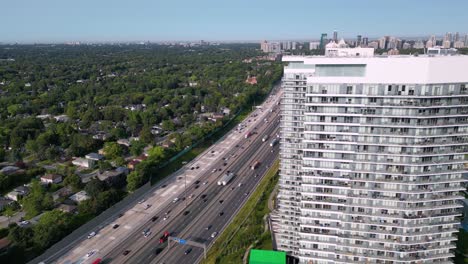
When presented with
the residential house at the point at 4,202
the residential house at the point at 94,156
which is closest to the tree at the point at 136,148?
the residential house at the point at 94,156

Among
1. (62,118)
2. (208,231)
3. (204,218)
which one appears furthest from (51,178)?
(62,118)

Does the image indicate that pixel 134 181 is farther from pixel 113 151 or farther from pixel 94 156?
pixel 94 156

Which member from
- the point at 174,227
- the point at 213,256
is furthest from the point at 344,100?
the point at 174,227

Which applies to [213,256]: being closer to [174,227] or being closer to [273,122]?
[174,227]

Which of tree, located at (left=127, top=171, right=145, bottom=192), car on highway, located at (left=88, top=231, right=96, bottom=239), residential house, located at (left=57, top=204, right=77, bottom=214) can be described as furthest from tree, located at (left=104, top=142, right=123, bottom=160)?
car on highway, located at (left=88, top=231, right=96, bottom=239)

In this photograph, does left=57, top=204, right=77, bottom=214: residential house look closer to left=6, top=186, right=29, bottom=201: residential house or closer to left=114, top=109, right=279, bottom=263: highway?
left=6, top=186, right=29, bottom=201: residential house

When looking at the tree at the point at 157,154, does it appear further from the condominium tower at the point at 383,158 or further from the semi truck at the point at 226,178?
the condominium tower at the point at 383,158
